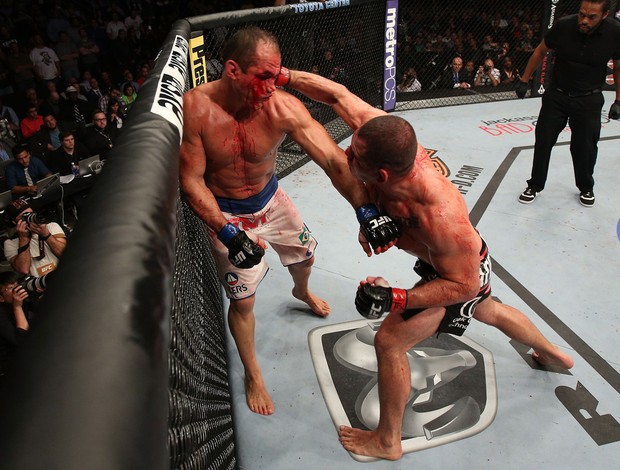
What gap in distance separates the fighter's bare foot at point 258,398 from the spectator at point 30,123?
15.7 ft

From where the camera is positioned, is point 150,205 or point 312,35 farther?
point 312,35

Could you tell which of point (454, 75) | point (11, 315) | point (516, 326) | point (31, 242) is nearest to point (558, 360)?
point (516, 326)

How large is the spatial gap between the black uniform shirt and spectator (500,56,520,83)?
13.3ft

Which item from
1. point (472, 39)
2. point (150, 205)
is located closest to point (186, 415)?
point (150, 205)

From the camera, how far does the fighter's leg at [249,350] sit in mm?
2128

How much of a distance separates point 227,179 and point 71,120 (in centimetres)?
504

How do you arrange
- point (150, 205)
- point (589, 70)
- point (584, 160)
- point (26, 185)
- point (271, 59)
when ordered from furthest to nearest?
point (26, 185), point (584, 160), point (589, 70), point (271, 59), point (150, 205)

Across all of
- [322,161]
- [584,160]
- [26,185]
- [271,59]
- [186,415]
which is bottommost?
[26,185]

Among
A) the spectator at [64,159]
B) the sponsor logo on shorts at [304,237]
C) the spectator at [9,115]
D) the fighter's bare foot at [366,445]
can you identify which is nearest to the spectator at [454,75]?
the spectator at [64,159]

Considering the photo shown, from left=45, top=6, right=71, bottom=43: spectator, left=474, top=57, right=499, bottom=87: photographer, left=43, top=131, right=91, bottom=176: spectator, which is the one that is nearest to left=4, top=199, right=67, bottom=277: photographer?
left=43, top=131, right=91, bottom=176: spectator

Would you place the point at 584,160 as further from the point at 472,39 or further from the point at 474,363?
the point at 472,39

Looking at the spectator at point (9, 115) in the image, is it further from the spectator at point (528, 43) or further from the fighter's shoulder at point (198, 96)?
the spectator at point (528, 43)

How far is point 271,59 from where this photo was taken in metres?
1.71

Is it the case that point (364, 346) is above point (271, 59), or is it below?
below
